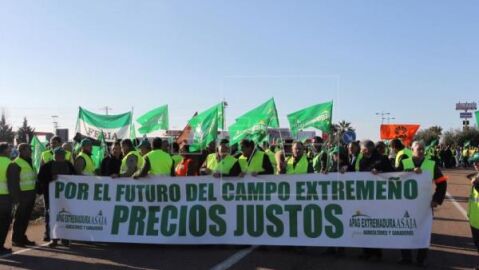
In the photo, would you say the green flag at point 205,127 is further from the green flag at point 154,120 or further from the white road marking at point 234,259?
the white road marking at point 234,259

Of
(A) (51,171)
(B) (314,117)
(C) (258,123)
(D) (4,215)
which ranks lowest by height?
(D) (4,215)

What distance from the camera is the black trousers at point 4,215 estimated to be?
360 inches

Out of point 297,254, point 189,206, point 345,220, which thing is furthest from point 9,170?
point 345,220

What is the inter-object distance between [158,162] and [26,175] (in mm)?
2433

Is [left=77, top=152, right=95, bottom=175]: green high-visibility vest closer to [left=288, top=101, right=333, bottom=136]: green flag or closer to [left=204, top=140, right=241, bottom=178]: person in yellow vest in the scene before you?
[left=204, top=140, right=241, bottom=178]: person in yellow vest

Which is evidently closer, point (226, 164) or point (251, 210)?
point (251, 210)

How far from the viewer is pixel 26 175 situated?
980cm

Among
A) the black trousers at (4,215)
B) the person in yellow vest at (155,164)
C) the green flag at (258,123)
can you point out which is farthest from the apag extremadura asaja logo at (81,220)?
the green flag at (258,123)

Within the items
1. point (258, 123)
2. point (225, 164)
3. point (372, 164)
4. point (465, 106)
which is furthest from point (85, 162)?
point (465, 106)

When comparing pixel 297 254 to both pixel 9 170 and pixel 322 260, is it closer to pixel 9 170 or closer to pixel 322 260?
pixel 322 260

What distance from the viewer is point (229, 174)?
9312mm

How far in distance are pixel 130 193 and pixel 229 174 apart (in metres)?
1.72

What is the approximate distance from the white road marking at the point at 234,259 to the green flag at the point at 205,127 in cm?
437

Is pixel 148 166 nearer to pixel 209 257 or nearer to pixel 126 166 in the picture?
pixel 126 166
